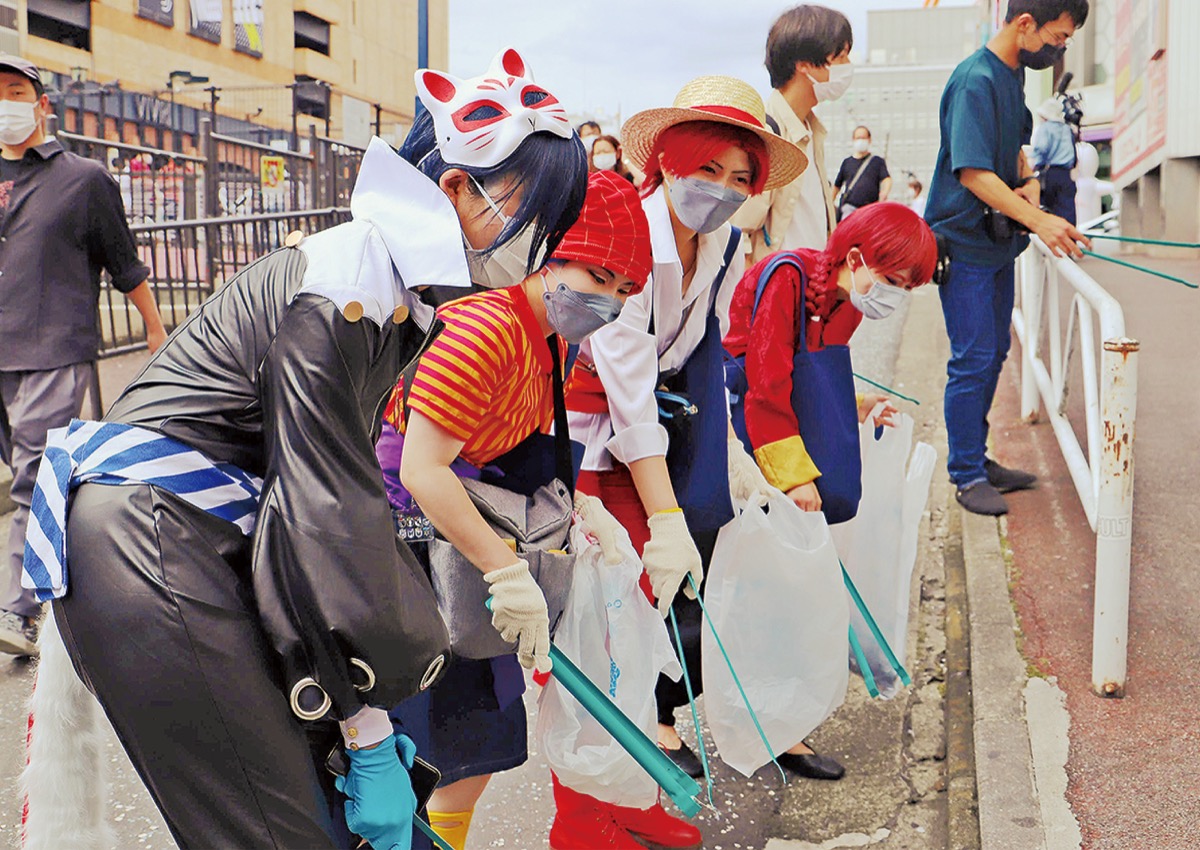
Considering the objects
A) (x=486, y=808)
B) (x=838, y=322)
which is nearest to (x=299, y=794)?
(x=486, y=808)

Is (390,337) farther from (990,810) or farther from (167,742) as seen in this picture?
(990,810)

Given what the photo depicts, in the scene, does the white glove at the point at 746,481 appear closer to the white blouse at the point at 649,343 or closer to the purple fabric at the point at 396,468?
the white blouse at the point at 649,343

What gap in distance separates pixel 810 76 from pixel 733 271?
4.67 ft

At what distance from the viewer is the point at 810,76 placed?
4.02 metres

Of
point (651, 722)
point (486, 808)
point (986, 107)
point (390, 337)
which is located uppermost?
point (986, 107)

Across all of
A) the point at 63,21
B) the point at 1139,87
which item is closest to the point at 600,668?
the point at 1139,87

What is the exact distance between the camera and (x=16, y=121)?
4.15 meters

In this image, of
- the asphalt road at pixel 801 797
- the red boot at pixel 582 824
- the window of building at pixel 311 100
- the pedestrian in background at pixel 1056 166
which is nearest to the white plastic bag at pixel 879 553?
the asphalt road at pixel 801 797

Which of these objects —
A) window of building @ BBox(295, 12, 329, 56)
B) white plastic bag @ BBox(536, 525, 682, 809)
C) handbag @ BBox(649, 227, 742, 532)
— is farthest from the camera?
window of building @ BBox(295, 12, 329, 56)

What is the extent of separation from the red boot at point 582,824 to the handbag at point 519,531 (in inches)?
22.1

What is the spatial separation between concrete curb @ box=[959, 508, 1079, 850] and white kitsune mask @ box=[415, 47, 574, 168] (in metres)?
1.94

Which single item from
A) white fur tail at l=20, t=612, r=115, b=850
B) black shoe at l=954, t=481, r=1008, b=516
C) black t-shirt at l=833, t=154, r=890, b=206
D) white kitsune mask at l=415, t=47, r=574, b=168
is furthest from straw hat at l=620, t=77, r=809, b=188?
black t-shirt at l=833, t=154, r=890, b=206

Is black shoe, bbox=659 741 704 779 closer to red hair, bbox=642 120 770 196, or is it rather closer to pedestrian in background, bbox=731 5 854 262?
red hair, bbox=642 120 770 196

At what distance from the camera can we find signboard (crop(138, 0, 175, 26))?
25045 mm
